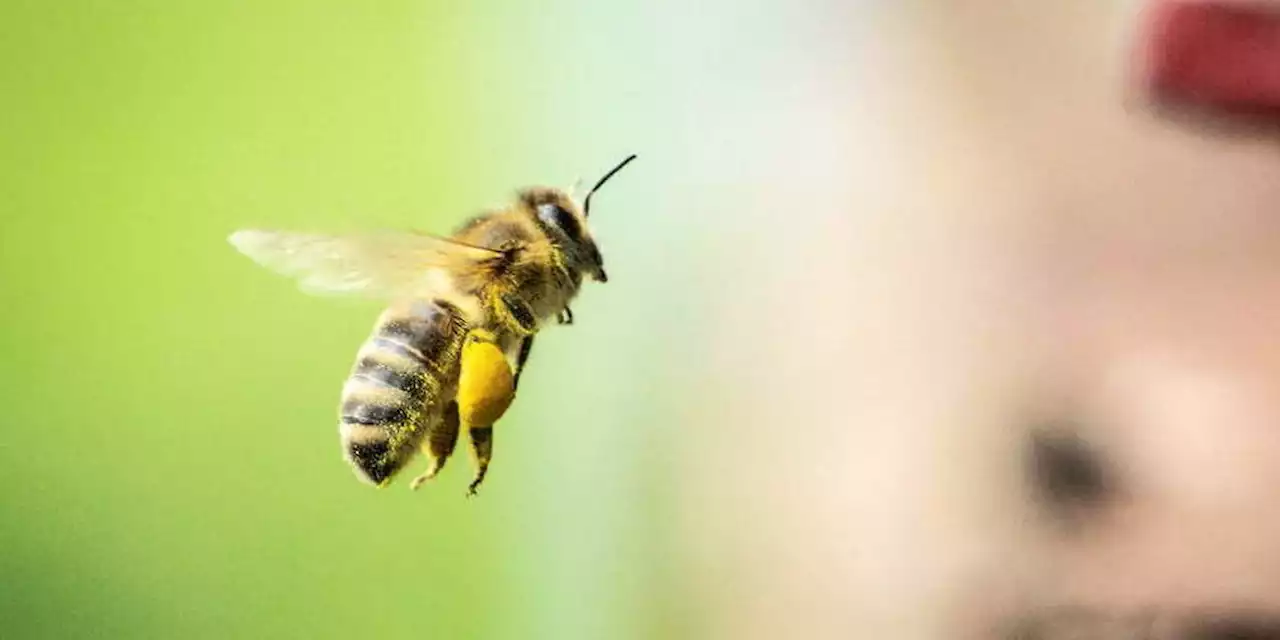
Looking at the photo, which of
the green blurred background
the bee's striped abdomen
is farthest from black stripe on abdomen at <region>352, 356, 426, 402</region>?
the green blurred background

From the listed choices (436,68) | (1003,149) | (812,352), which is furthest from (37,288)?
(1003,149)

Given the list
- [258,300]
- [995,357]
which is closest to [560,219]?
[258,300]

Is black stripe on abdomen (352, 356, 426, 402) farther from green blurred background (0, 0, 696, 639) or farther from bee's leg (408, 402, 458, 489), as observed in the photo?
green blurred background (0, 0, 696, 639)

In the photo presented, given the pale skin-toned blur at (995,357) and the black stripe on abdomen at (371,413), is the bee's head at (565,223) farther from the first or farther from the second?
the pale skin-toned blur at (995,357)

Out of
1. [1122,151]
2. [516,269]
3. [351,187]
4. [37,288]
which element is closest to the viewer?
[516,269]

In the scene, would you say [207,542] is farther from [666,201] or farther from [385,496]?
[666,201]

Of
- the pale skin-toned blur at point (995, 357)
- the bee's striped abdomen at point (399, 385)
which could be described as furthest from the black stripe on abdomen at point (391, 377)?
the pale skin-toned blur at point (995, 357)
